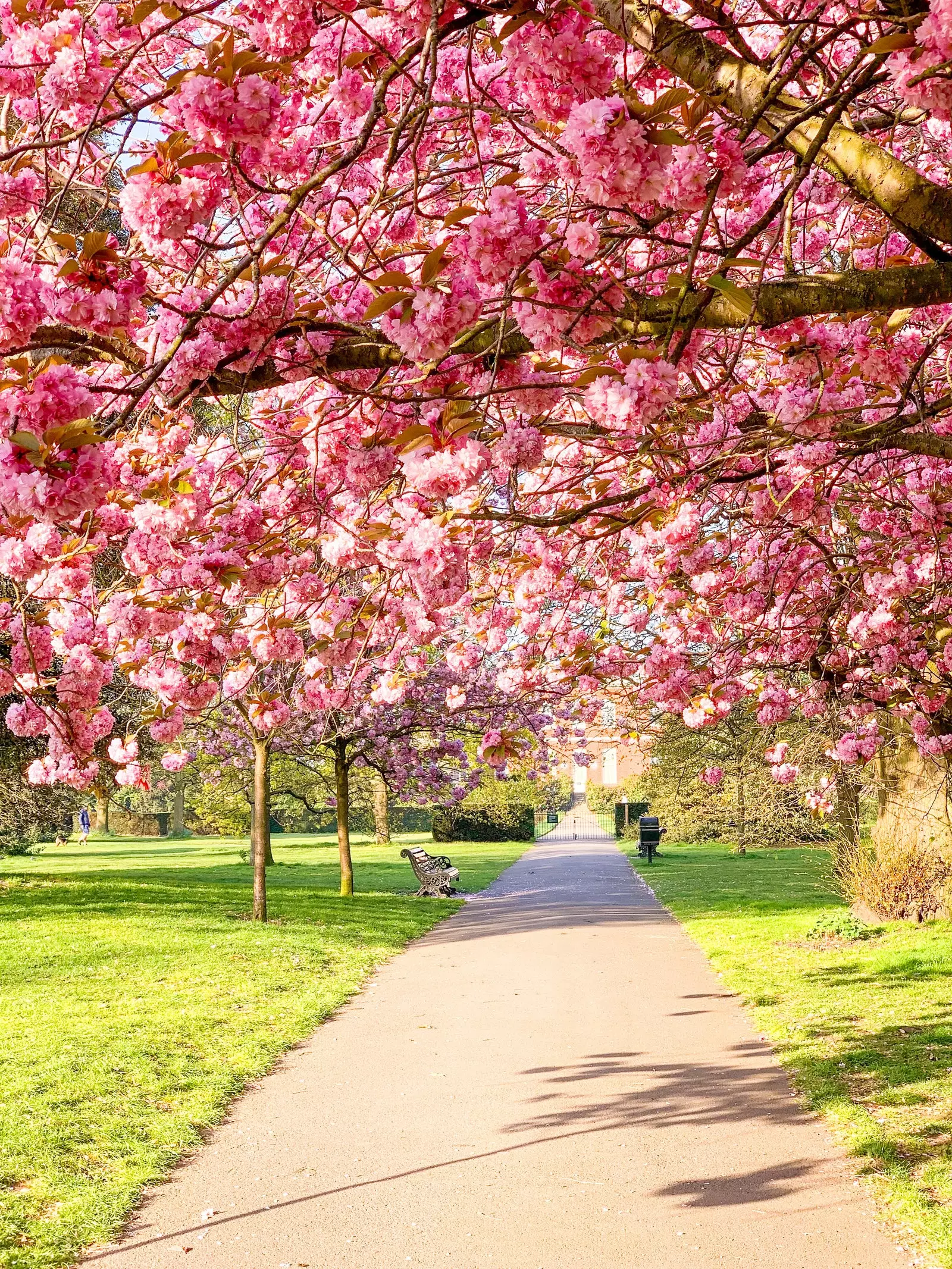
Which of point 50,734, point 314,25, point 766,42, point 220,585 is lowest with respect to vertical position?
point 50,734

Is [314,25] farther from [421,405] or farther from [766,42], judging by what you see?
[766,42]

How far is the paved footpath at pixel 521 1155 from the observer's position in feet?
13.3

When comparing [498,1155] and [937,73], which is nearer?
[937,73]

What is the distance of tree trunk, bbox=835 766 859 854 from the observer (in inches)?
524

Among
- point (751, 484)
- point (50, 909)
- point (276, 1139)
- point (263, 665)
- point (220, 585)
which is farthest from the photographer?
point (50, 909)

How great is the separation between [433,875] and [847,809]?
7.06 m

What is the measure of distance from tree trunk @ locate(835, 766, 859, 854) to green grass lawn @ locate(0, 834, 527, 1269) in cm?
564

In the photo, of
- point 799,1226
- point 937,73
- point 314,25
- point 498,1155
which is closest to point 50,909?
point 498,1155

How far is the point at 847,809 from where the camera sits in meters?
15.9

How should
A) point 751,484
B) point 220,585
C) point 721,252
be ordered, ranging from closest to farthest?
1. point 721,252
2. point 220,585
3. point 751,484

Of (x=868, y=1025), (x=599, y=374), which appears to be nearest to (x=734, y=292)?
(x=599, y=374)

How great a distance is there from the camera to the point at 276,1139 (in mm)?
5379

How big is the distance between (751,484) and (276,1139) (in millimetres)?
4208

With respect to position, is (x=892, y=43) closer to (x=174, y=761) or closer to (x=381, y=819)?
(x=174, y=761)
